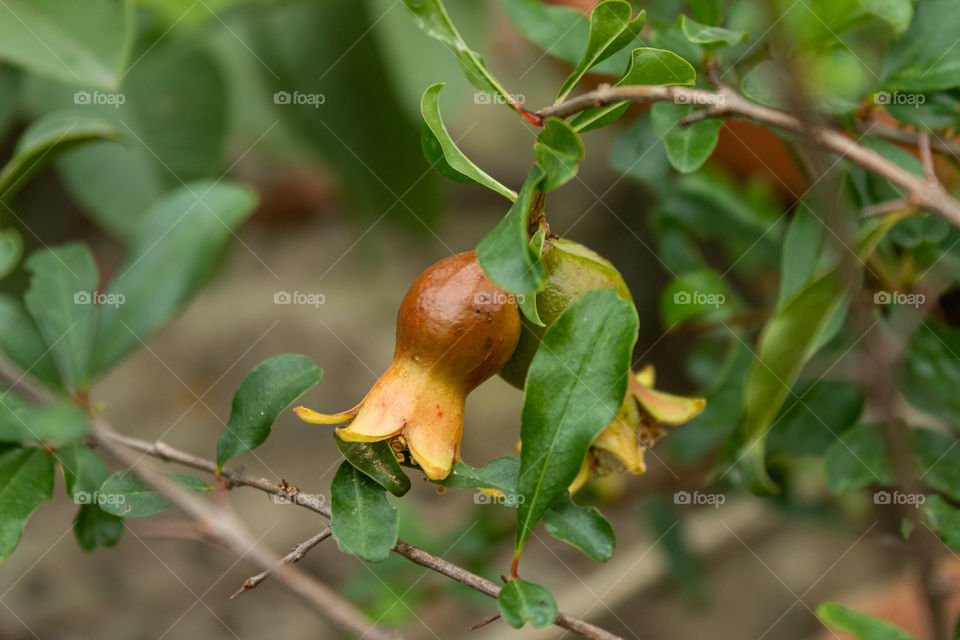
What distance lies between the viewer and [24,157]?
2.25ft

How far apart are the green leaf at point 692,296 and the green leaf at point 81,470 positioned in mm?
582

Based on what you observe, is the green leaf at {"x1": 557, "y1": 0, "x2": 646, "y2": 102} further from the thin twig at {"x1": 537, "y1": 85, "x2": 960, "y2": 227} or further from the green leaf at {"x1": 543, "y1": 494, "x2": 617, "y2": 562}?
the green leaf at {"x1": 543, "y1": 494, "x2": 617, "y2": 562}

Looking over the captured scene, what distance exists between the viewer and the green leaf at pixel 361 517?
0.47m

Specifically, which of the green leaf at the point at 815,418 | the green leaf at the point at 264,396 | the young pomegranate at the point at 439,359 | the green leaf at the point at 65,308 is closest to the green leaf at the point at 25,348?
the green leaf at the point at 65,308

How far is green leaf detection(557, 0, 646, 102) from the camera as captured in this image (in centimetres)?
49

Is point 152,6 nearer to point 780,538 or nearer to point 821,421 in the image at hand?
point 821,421

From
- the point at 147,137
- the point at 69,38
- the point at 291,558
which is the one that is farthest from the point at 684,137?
the point at 147,137

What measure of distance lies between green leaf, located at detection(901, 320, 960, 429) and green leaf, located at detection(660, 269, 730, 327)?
0.21m

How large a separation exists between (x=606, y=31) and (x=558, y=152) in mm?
114

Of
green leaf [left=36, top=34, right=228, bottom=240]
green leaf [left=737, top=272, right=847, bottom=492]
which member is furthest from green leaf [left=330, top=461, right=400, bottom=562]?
green leaf [left=36, top=34, right=228, bottom=240]

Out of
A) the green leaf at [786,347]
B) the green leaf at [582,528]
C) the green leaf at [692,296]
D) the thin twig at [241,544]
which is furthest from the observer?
the green leaf at [692,296]


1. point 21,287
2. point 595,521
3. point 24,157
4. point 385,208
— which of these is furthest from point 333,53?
point 595,521

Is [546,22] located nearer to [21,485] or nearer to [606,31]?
[606,31]

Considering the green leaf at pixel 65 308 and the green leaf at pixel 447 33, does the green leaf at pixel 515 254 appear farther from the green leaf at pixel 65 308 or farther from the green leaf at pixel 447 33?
the green leaf at pixel 65 308
